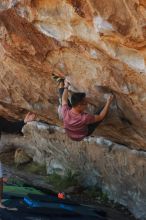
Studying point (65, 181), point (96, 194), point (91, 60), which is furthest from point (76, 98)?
point (65, 181)

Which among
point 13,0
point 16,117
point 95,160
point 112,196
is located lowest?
point 112,196

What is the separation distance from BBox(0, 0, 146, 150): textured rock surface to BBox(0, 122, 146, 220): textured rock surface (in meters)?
0.38

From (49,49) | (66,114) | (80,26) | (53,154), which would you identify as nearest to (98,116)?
(66,114)

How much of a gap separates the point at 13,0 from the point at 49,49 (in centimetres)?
89

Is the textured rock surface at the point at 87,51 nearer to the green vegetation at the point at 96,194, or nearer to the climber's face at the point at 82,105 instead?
the climber's face at the point at 82,105

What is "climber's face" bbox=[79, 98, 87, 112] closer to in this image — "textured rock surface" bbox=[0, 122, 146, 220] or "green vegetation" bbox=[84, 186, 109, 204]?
"textured rock surface" bbox=[0, 122, 146, 220]

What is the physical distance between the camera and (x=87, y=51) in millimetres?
6578

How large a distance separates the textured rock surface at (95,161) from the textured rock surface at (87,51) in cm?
38

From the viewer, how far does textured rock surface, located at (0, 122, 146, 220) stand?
28.9 feet

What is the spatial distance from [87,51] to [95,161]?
150 inches

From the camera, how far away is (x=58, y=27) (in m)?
6.48

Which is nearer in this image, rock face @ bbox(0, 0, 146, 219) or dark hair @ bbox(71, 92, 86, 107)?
rock face @ bbox(0, 0, 146, 219)

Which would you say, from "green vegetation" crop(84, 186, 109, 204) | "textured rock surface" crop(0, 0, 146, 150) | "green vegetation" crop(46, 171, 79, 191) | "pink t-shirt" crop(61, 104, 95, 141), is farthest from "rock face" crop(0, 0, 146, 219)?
"green vegetation" crop(46, 171, 79, 191)

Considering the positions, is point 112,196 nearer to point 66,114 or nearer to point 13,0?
point 66,114
